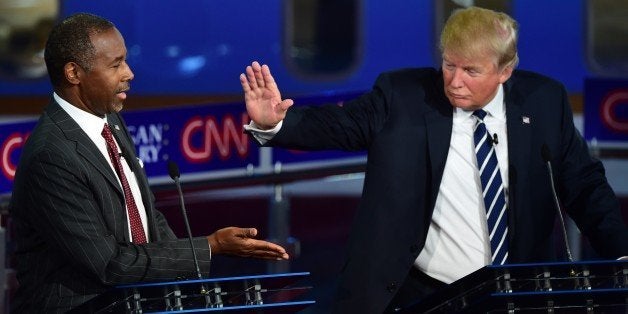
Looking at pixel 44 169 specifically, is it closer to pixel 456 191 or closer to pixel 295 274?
pixel 295 274

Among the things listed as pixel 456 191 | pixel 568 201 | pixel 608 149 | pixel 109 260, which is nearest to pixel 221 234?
pixel 109 260

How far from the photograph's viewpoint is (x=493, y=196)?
12.7ft

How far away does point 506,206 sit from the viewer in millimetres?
3914

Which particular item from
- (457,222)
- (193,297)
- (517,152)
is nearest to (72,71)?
(193,297)

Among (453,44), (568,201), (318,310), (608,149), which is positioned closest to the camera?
(453,44)

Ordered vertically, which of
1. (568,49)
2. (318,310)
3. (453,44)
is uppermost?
(453,44)

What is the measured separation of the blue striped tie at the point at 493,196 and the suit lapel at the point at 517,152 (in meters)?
0.02

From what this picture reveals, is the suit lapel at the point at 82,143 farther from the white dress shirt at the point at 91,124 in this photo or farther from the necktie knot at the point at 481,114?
the necktie knot at the point at 481,114

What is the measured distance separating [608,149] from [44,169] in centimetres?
574

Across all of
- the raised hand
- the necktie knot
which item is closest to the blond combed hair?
the necktie knot

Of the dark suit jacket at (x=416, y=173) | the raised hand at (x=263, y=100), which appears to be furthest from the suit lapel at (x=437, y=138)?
the raised hand at (x=263, y=100)

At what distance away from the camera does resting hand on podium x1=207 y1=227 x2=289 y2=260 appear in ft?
11.3

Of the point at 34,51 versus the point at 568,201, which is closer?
the point at 568,201

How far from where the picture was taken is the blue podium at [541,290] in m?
3.01
